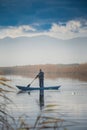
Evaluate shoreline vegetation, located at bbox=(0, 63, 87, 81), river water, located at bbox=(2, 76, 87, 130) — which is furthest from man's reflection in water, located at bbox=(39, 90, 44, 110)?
shoreline vegetation, located at bbox=(0, 63, 87, 81)

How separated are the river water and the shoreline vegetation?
0.15ft

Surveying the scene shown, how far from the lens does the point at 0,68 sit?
11.5ft

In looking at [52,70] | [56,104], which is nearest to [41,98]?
[56,104]

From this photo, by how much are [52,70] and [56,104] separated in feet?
1.15

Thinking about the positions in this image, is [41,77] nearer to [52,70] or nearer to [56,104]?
[52,70]

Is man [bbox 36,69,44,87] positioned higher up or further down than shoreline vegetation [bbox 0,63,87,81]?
further down

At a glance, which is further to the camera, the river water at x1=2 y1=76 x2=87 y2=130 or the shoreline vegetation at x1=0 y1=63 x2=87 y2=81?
the shoreline vegetation at x1=0 y1=63 x2=87 y2=81

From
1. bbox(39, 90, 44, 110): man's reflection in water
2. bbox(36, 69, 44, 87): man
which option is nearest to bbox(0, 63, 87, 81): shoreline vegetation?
bbox(36, 69, 44, 87): man

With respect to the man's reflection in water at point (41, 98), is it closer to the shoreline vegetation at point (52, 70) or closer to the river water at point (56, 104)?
the river water at point (56, 104)

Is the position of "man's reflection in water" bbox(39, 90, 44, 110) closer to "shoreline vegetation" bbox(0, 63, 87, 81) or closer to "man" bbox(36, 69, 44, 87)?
"man" bbox(36, 69, 44, 87)

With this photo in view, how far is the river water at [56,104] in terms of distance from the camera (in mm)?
3393

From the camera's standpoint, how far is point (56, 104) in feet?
11.3

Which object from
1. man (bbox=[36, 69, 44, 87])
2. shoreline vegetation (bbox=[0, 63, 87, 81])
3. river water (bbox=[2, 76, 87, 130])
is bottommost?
river water (bbox=[2, 76, 87, 130])

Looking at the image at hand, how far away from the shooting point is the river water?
11.1ft
